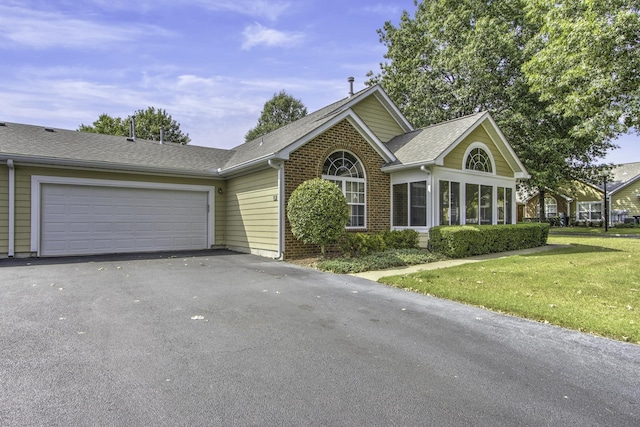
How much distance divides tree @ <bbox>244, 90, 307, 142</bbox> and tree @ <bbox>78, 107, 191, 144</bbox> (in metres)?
9.21

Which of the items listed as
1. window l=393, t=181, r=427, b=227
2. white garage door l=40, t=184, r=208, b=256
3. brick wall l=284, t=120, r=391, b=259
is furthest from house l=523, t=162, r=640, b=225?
white garage door l=40, t=184, r=208, b=256

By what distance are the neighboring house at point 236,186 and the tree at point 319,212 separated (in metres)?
0.98

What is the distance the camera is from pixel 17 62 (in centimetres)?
1095

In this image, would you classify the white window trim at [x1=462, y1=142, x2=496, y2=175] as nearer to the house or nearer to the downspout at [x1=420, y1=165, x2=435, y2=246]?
the downspout at [x1=420, y1=165, x2=435, y2=246]

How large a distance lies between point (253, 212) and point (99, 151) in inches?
232

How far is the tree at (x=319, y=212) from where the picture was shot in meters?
9.61

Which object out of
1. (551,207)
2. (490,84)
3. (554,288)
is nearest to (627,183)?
(551,207)

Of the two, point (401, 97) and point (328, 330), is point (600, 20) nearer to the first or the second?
point (328, 330)

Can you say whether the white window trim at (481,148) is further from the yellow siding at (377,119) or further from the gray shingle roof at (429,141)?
the yellow siding at (377,119)

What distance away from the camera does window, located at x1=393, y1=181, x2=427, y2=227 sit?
1256 cm

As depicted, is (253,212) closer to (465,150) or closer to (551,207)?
(465,150)

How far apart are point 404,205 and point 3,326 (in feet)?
36.3

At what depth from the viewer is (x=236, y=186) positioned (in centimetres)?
1351

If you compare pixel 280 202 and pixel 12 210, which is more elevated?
pixel 280 202
